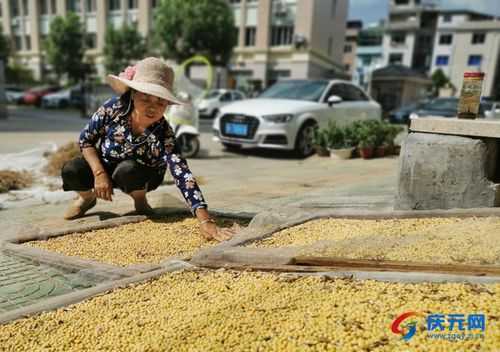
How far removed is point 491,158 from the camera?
2711 millimetres

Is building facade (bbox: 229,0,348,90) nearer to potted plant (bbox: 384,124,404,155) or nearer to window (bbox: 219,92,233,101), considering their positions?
window (bbox: 219,92,233,101)

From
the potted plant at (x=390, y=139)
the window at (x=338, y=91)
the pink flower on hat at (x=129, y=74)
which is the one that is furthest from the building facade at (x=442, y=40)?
the pink flower on hat at (x=129, y=74)

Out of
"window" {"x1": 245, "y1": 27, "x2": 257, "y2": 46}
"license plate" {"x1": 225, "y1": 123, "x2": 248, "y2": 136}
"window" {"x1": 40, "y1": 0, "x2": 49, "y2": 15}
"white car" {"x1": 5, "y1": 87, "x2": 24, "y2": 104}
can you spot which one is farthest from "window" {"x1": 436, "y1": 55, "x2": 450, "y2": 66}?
"license plate" {"x1": 225, "y1": 123, "x2": 248, "y2": 136}

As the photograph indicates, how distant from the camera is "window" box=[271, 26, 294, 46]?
3080cm

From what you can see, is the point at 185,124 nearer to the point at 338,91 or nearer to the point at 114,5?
the point at 338,91

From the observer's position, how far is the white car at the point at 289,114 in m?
7.32

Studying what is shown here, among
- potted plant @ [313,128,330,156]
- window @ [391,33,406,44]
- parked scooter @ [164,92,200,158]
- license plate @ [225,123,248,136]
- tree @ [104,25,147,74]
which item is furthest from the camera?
window @ [391,33,406,44]

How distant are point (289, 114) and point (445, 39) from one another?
48.3 metres

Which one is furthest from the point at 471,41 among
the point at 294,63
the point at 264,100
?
the point at 264,100

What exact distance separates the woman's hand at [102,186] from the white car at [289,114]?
4.72 meters

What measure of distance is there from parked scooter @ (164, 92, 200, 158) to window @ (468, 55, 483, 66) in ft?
157

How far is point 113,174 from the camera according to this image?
299 cm

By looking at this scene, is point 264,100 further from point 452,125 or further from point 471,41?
point 471,41

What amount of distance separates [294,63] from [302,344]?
1193 inches
